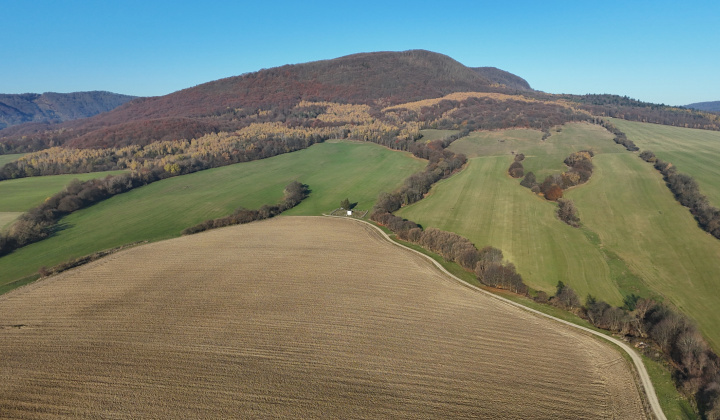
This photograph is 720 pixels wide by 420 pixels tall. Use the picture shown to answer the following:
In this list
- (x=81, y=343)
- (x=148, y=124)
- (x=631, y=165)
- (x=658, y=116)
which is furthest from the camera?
(x=658, y=116)

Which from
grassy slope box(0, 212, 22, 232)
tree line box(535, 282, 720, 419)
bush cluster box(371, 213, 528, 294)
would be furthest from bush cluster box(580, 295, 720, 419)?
grassy slope box(0, 212, 22, 232)

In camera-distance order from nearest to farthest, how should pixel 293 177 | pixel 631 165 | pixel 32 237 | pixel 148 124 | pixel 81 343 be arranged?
pixel 81 343 < pixel 32 237 < pixel 631 165 < pixel 293 177 < pixel 148 124

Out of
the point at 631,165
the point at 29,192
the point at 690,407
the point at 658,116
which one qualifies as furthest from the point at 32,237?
the point at 658,116

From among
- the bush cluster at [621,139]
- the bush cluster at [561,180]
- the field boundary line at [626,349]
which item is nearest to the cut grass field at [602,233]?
the bush cluster at [561,180]

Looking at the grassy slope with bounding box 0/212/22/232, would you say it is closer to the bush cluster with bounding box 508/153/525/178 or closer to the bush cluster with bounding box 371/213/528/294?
the bush cluster with bounding box 371/213/528/294

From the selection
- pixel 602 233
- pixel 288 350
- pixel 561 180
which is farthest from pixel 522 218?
Answer: pixel 288 350

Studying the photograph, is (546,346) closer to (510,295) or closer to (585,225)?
(510,295)
